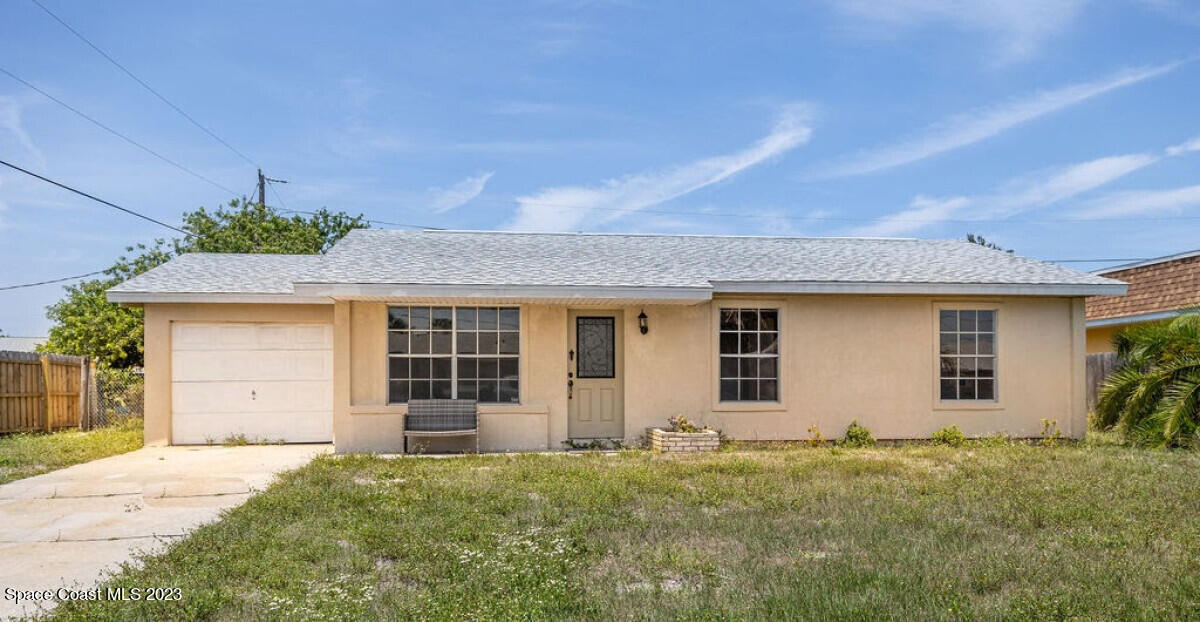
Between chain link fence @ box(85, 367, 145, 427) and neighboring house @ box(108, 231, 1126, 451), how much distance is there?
16.2 feet

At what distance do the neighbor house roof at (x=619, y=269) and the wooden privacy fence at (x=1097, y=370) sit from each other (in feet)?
13.3

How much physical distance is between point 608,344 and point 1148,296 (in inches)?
534

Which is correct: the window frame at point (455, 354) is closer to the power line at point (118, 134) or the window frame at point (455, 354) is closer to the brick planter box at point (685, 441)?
the brick planter box at point (685, 441)

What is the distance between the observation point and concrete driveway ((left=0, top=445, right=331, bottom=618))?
6.21 m

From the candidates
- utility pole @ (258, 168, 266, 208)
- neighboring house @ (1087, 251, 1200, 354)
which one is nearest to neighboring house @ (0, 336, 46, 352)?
utility pole @ (258, 168, 266, 208)

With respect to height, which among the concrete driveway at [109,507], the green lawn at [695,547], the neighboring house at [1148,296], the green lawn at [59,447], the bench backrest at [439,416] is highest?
the neighboring house at [1148,296]

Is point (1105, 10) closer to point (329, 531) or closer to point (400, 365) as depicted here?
point (400, 365)

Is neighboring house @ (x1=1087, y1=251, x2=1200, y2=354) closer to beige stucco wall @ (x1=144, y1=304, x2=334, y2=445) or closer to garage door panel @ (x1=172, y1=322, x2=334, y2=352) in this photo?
garage door panel @ (x1=172, y1=322, x2=334, y2=352)

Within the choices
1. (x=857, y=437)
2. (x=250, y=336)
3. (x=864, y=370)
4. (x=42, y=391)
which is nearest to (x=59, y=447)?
(x=250, y=336)

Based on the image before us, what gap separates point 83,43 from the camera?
56.2ft

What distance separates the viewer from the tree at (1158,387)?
12.7m

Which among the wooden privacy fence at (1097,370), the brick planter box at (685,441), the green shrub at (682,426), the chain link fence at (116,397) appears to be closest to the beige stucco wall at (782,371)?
the green shrub at (682,426)

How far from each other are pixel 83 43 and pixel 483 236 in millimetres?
8787

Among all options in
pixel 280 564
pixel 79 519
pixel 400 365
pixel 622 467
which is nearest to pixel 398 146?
pixel 400 365
